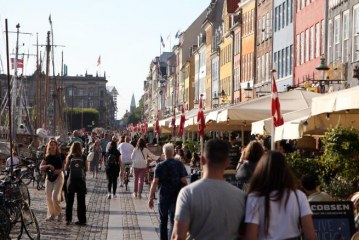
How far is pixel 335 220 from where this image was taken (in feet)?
36.5

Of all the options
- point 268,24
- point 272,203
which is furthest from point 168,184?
point 268,24

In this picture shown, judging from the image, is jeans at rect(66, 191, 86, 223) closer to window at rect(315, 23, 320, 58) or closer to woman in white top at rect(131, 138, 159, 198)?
woman in white top at rect(131, 138, 159, 198)

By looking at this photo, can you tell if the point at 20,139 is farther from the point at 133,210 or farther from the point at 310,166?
the point at 310,166

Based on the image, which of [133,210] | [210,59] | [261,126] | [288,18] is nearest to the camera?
[261,126]

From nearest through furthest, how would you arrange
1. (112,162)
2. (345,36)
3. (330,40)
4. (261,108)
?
(261,108) < (112,162) < (345,36) < (330,40)

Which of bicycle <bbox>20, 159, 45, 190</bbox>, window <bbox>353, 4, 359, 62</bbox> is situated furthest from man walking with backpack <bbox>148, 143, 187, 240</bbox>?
window <bbox>353, 4, 359, 62</bbox>

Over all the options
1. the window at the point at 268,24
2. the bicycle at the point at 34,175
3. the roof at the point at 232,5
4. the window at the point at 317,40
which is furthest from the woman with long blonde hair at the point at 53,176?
the roof at the point at 232,5

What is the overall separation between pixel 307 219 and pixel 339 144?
367 inches

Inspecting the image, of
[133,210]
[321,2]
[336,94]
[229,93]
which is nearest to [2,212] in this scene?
[336,94]

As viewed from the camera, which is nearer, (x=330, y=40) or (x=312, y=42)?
(x=330, y=40)

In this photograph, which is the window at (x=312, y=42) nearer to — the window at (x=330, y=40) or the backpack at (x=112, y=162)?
the window at (x=330, y=40)

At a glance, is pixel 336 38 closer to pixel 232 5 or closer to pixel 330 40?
pixel 330 40

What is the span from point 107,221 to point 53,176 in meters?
1.65

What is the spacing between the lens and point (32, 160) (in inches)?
1553
